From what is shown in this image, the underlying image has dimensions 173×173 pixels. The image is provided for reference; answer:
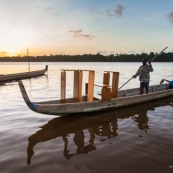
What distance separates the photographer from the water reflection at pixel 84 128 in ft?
23.8

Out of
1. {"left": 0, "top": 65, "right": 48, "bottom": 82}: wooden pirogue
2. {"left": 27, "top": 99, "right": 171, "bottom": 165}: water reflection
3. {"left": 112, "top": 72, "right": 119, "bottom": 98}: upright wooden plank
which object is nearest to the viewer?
{"left": 27, "top": 99, "right": 171, "bottom": 165}: water reflection

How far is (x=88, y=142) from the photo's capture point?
24.9ft

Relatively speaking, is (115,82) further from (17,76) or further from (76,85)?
(17,76)

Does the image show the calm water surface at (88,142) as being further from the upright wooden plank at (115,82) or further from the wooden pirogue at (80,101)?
the upright wooden plank at (115,82)

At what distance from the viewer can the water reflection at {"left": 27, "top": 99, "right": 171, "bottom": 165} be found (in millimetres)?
7242

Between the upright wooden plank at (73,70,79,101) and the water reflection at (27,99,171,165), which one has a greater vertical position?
the upright wooden plank at (73,70,79,101)

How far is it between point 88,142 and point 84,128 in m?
1.50

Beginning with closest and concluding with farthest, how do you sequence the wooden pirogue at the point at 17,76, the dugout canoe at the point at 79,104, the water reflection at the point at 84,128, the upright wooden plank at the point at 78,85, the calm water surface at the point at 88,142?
the calm water surface at the point at 88,142 → the water reflection at the point at 84,128 → the dugout canoe at the point at 79,104 → the upright wooden plank at the point at 78,85 → the wooden pirogue at the point at 17,76

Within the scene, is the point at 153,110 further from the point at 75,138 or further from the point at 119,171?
the point at 119,171

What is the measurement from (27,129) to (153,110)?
6881mm

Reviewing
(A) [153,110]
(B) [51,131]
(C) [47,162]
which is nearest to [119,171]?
(C) [47,162]

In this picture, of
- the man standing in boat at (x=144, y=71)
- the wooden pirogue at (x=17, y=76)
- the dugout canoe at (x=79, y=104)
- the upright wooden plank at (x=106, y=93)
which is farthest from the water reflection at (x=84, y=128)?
the wooden pirogue at (x=17, y=76)

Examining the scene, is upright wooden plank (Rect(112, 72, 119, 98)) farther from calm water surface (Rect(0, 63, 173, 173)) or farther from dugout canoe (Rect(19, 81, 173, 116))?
calm water surface (Rect(0, 63, 173, 173))

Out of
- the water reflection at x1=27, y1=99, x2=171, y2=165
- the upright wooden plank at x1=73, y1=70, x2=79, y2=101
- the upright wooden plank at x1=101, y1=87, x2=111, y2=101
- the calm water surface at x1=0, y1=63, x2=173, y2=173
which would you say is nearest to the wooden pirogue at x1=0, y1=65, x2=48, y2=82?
the calm water surface at x1=0, y1=63, x2=173, y2=173
